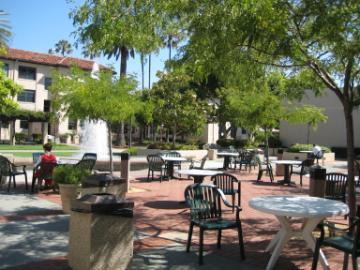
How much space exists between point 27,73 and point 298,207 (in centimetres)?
5153

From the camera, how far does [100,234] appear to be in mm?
5473

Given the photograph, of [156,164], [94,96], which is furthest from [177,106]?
[94,96]

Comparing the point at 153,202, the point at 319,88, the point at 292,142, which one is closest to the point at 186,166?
the point at 153,202

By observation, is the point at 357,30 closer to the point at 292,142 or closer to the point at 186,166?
the point at 186,166

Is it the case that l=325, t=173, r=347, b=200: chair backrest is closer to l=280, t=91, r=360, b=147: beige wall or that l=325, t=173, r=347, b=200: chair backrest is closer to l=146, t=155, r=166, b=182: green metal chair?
l=146, t=155, r=166, b=182: green metal chair

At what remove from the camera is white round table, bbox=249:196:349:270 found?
580 cm

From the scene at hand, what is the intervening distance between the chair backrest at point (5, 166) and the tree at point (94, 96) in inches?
78.6

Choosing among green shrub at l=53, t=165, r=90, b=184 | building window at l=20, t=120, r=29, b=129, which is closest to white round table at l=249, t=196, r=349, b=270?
green shrub at l=53, t=165, r=90, b=184

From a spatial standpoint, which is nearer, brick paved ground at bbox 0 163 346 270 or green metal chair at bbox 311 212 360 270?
green metal chair at bbox 311 212 360 270

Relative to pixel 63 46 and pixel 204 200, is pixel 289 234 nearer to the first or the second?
pixel 204 200

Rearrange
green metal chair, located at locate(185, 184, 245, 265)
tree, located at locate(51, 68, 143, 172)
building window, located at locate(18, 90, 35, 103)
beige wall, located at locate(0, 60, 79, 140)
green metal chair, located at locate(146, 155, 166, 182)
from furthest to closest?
building window, located at locate(18, 90, 35, 103)
beige wall, located at locate(0, 60, 79, 140)
green metal chair, located at locate(146, 155, 166, 182)
tree, located at locate(51, 68, 143, 172)
green metal chair, located at locate(185, 184, 245, 265)

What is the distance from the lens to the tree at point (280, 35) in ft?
20.1

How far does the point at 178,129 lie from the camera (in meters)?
32.5

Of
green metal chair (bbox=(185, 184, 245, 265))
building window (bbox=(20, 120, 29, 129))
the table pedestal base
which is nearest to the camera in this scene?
the table pedestal base
